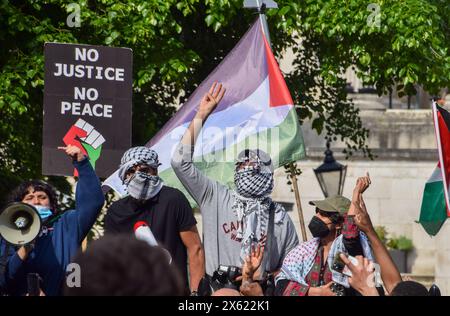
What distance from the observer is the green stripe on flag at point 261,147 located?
9.80 m

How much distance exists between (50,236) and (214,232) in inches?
41.9

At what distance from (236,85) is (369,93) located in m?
12.5

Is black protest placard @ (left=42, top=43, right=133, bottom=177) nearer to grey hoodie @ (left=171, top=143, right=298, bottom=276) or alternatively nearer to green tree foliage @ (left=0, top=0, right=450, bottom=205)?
grey hoodie @ (left=171, top=143, right=298, bottom=276)

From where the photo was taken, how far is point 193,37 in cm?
1431

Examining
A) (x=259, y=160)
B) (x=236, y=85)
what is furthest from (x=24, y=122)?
(x=259, y=160)

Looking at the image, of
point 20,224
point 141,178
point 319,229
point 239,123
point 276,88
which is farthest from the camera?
point 276,88

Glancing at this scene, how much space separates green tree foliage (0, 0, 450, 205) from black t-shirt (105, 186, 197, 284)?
13.3 feet

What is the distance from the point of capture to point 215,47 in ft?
47.8

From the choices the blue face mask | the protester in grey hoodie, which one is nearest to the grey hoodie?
the protester in grey hoodie

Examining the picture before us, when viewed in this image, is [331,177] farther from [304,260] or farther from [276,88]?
[304,260]

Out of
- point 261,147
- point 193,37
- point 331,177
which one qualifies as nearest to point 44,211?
point 261,147
